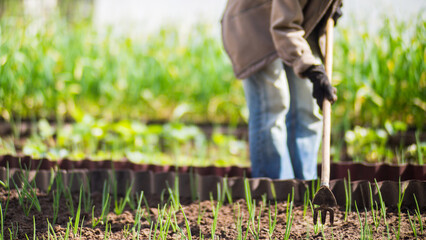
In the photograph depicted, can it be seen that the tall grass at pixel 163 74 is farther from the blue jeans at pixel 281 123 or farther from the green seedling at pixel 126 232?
the green seedling at pixel 126 232

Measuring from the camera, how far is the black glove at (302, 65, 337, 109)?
155cm

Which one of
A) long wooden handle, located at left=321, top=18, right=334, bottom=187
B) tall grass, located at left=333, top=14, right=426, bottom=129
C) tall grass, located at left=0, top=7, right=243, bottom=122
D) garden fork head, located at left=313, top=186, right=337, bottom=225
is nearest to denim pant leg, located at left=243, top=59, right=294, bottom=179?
long wooden handle, located at left=321, top=18, right=334, bottom=187

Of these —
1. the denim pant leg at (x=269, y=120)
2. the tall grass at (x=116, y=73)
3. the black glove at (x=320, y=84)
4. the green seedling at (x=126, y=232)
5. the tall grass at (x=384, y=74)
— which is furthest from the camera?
the tall grass at (x=116, y=73)

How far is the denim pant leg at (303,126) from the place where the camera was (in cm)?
187

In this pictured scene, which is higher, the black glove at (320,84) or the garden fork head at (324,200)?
the black glove at (320,84)

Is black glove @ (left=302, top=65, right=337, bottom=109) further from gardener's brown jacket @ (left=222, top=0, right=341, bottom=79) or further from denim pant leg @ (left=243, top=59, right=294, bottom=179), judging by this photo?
denim pant leg @ (left=243, top=59, right=294, bottom=179)

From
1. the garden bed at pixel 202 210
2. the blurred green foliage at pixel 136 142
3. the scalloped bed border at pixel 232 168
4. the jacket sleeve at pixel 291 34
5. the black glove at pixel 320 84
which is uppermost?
the jacket sleeve at pixel 291 34

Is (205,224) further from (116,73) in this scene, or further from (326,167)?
(116,73)

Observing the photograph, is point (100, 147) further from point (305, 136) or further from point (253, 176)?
point (305, 136)

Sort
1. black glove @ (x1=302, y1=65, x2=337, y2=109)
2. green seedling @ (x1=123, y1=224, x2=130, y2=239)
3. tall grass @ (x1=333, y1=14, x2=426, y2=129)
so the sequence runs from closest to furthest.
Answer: green seedling @ (x1=123, y1=224, x2=130, y2=239) < black glove @ (x1=302, y1=65, x2=337, y2=109) < tall grass @ (x1=333, y1=14, x2=426, y2=129)

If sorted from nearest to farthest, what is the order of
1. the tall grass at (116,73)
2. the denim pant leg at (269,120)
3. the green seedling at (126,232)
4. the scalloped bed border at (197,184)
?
1. the green seedling at (126,232)
2. the scalloped bed border at (197,184)
3. the denim pant leg at (269,120)
4. the tall grass at (116,73)

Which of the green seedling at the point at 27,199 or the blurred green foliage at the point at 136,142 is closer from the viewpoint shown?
the green seedling at the point at 27,199

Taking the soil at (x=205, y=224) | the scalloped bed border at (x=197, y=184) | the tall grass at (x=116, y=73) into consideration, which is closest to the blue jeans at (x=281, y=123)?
the scalloped bed border at (x=197, y=184)

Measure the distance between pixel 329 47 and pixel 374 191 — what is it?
1.89 ft
